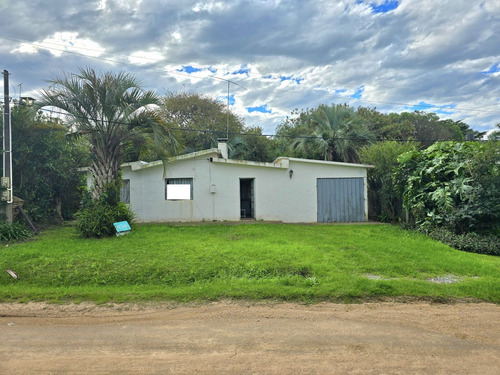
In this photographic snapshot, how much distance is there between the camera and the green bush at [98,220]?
923 cm

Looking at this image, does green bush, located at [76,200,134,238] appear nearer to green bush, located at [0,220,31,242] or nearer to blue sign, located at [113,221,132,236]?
blue sign, located at [113,221,132,236]

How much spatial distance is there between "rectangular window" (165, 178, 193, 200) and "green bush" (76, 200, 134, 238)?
3044 mm

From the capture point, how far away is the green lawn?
496 centimetres

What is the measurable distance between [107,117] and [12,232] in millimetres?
4358

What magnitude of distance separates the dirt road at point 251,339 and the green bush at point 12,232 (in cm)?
537

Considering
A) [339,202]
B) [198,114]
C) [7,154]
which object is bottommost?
[339,202]

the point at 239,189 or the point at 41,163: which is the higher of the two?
the point at 41,163

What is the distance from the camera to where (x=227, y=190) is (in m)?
12.9

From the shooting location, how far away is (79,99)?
382 inches

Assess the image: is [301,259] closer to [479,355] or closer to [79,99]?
[479,355]

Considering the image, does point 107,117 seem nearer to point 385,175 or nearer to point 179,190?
point 179,190

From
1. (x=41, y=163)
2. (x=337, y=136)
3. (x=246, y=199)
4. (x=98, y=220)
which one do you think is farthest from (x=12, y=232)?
(x=337, y=136)

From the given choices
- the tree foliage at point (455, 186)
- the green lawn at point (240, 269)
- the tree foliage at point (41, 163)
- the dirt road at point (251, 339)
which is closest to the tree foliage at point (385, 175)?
the tree foliage at point (455, 186)

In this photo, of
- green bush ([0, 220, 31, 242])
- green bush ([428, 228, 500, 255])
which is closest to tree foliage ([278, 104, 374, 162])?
green bush ([428, 228, 500, 255])
